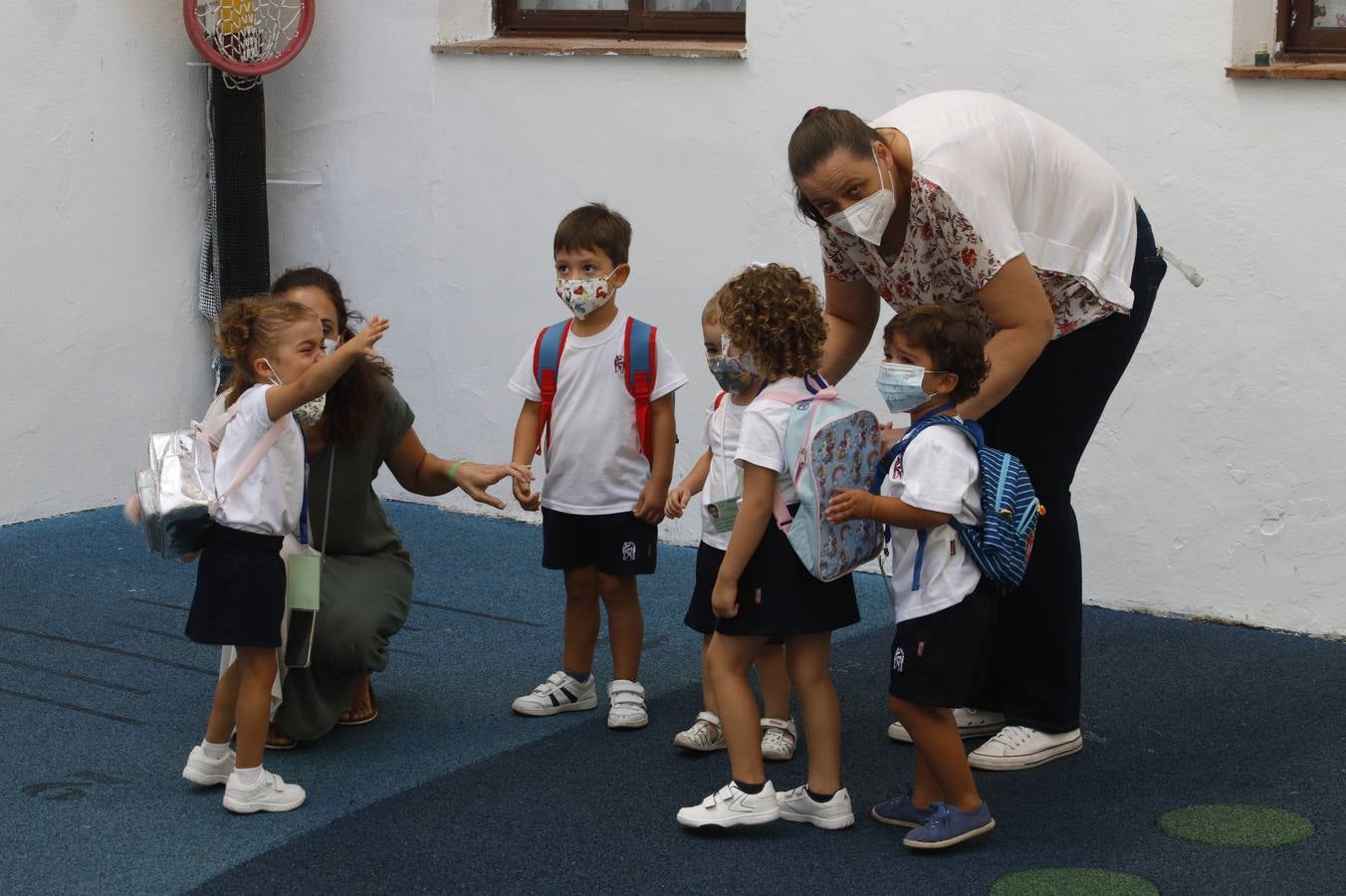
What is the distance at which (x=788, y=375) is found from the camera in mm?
3197

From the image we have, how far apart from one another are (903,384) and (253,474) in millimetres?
1339

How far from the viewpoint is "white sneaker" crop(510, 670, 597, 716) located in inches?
155

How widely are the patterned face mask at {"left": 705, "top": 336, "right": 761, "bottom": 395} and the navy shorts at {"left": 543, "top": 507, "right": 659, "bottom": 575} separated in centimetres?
72

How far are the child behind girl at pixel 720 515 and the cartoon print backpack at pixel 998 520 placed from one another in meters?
0.40

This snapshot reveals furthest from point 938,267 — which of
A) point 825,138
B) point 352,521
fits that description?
point 352,521

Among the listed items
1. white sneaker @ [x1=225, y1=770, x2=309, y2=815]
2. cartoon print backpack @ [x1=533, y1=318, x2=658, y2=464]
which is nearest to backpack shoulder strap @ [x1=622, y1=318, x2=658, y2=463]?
cartoon print backpack @ [x1=533, y1=318, x2=658, y2=464]

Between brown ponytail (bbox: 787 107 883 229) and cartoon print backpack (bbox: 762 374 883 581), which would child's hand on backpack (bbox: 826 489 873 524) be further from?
brown ponytail (bbox: 787 107 883 229)

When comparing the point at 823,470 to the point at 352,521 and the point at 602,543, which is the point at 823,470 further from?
the point at 352,521

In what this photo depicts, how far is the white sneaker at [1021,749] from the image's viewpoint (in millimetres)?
3508

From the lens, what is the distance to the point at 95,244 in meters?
6.11

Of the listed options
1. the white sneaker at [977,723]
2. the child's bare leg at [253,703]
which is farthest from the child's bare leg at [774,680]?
the child's bare leg at [253,703]

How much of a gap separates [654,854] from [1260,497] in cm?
238

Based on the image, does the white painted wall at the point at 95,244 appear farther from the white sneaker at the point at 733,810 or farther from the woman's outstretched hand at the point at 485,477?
the white sneaker at the point at 733,810

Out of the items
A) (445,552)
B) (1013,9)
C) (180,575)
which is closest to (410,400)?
(445,552)
